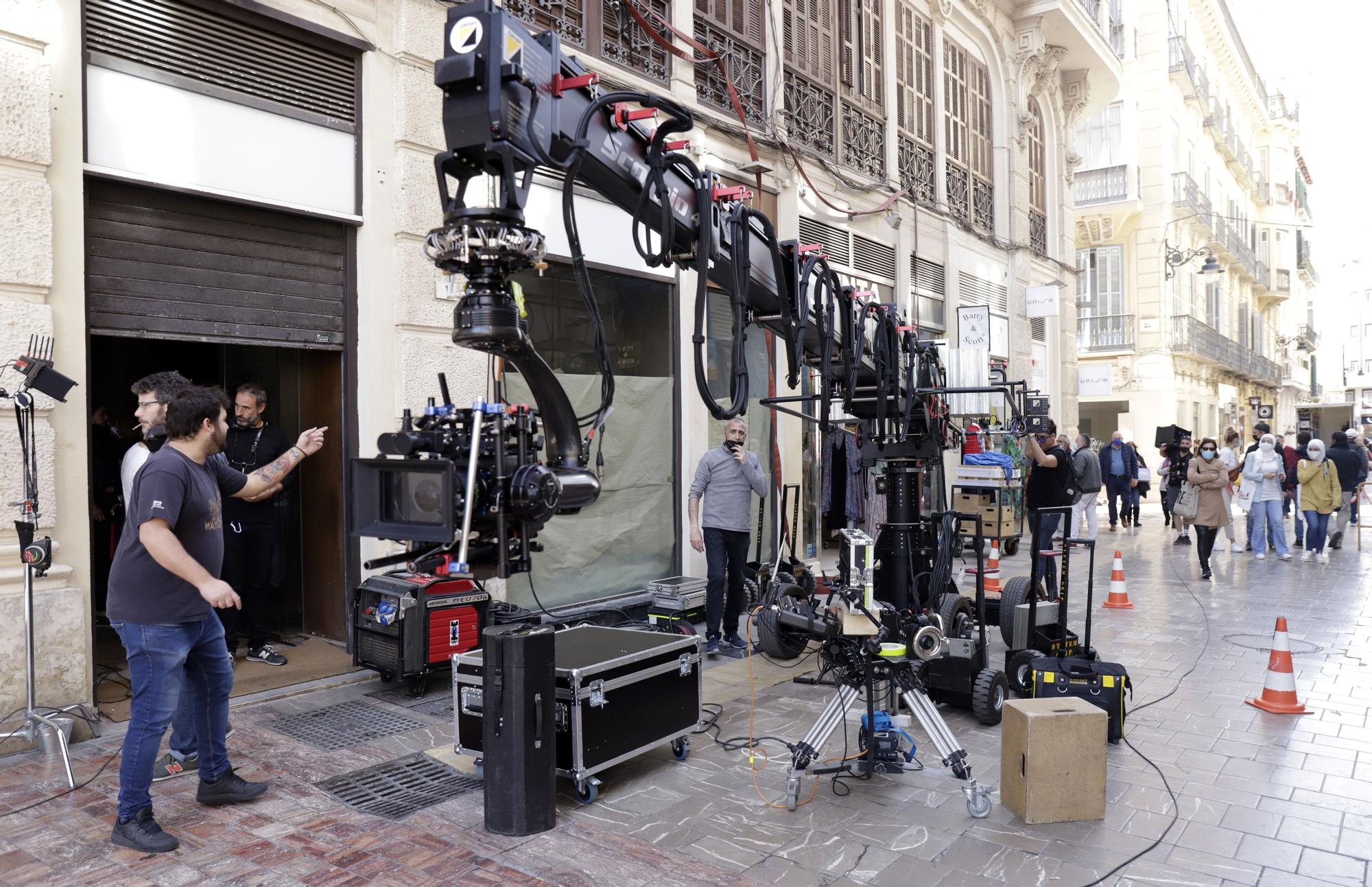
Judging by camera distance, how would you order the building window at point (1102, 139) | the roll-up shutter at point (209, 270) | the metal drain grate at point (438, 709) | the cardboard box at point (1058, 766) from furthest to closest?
the building window at point (1102, 139)
the metal drain grate at point (438, 709)
the roll-up shutter at point (209, 270)
the cardboard box at point (1058, 766)

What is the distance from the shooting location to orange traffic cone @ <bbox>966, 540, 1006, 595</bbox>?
10.8 metres

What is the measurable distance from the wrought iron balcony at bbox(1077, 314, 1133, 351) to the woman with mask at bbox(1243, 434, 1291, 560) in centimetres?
1540

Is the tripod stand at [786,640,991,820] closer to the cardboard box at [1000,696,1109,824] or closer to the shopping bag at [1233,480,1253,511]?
the cardboard box at [1000,696,1109,824]

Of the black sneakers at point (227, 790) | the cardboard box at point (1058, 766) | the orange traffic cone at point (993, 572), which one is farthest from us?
the orange traffic cone at point (993, 572)

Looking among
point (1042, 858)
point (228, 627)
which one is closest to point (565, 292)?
point (228, 627)

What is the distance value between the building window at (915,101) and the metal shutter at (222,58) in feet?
28.7

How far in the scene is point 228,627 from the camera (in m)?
6.47

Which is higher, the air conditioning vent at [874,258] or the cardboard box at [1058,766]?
the air conditioning vent at [874,258]

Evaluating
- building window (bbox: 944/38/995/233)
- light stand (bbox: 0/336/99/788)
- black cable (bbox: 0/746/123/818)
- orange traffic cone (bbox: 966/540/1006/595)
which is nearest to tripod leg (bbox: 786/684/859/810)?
black cable (bbox: 0/746/123/818)

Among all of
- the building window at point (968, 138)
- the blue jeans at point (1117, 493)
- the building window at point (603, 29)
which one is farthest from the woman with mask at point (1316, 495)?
the building window at point (603, 29)

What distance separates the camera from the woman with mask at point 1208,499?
11852 millimetres

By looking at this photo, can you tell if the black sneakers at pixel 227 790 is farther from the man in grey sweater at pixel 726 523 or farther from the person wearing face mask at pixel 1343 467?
the person wearing face mask at pixel 1343 467

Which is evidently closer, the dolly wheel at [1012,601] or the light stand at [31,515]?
the light stand at [31,515]

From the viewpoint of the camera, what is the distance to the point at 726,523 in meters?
7.64
